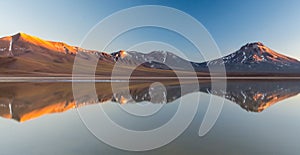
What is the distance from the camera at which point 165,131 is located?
1079 centimetres

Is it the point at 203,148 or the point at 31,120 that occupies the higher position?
the point at 31,120

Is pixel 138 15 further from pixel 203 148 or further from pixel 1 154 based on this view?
pixel 1 154

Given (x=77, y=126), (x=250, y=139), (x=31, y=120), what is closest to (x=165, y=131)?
(x=250, y=139)

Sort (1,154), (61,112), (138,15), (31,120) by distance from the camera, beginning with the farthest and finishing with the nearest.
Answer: (61,112), (31,120), (138,15), (1,154)

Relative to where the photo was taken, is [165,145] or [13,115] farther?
[13,115]

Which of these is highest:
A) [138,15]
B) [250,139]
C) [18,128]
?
[138,15]

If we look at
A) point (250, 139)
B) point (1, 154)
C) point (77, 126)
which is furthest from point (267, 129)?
point (1, 154)

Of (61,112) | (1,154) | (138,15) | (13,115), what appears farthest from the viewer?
(61,112)

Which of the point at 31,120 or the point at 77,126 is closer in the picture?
the point at 77,126

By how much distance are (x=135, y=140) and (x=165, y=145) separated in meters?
1.27

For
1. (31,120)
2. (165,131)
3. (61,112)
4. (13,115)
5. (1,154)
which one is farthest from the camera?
(61,112)

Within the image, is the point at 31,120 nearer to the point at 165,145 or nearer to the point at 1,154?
the point at 1,154

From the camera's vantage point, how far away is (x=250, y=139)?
969cm

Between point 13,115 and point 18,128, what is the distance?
144 inches
